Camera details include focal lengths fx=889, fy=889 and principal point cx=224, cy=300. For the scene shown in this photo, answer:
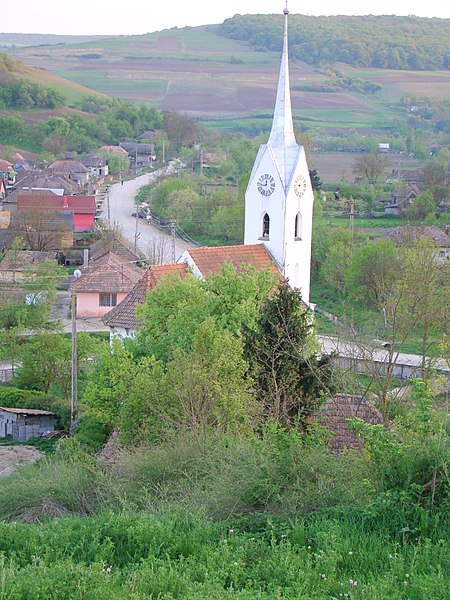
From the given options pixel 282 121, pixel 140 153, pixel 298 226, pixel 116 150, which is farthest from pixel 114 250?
pixel 140 153

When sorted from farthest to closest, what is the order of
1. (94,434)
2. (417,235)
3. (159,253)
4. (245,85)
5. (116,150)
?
(245,85)
(116,150)
(159,253)
(417,235)
(94,434)

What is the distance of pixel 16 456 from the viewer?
65.2ft

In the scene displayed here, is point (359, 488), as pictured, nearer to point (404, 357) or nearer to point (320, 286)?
point (404, 357)

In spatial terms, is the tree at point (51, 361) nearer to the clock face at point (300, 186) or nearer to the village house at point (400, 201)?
the clock face at point (300, 186)

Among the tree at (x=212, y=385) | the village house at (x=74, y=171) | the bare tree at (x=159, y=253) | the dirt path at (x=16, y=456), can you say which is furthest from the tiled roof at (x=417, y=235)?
the village house at (x=74, y=171)

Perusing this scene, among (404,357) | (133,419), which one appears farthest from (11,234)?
(133,419)

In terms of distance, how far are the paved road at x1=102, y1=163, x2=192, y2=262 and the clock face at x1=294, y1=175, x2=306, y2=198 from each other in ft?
58.3

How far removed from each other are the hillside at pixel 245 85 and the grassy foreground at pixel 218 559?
122 meters

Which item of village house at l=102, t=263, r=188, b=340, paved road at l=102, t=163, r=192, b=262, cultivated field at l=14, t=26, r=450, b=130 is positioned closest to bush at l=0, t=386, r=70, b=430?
village house at l=102, t=263, r=188, b=340

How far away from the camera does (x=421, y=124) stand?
140000mm

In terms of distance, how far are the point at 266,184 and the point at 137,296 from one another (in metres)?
6.18

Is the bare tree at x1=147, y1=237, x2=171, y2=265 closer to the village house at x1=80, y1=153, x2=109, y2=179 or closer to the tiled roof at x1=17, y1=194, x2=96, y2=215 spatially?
the tiled roof at x1=17, y1=194, x2=96, y2=215

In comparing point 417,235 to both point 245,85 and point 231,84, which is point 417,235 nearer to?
point 245,85

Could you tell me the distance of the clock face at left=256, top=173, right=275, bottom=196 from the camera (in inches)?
1060
